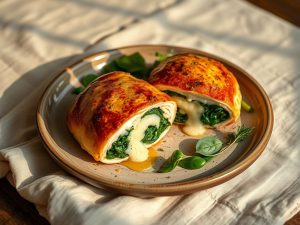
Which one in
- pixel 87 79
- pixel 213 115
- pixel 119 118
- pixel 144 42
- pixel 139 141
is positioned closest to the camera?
pixel 119 118

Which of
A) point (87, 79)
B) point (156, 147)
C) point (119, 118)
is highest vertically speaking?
point (119, 118)

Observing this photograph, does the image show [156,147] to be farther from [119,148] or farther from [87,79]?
[87,79]

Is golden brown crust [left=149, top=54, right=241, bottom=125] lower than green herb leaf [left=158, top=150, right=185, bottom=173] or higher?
higher

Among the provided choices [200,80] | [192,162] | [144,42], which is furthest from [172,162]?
[144,42]

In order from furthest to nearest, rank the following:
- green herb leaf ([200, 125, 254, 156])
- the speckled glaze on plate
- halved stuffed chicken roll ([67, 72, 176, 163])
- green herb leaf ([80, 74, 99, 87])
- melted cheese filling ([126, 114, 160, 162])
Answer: green herb leaf ([80, 74, 99, 87]) → green herb leaf ([200, 125, 254, 156]) → melted cheese filling ([126, 114, 160, 162]) → halved stuffed chicken roll ([67, 72, 176, 163]) → the speckled glaze on plate

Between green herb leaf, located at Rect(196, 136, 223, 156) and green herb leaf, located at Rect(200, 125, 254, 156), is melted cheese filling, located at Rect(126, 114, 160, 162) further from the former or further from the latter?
green herb leaf, located at Rect(200, 125, 254, 156)

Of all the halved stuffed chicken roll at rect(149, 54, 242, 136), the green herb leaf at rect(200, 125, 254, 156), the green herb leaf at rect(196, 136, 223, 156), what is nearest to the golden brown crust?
the halved stuffed chicken roll at rect(149, 54, 242, 136)

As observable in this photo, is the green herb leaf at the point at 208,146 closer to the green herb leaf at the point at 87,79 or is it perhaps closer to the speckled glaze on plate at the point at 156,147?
the speckled glaze on plate at the point at 156,147
